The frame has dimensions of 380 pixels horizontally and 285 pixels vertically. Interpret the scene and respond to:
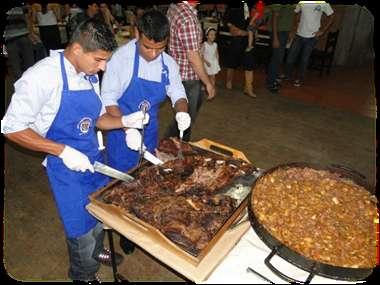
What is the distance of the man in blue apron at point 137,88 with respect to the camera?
272cm

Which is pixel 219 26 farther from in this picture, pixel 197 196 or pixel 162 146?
pixel 197 196

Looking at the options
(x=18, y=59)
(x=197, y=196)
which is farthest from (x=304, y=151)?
(x=18, y=59)

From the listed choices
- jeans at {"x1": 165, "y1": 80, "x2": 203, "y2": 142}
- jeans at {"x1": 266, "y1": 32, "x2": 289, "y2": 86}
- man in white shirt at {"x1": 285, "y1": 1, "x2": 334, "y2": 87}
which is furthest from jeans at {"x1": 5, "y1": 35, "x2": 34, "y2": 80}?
man in white shirt at {"x1": 285, "y1": 1, "x2": 334, "y2": 87}

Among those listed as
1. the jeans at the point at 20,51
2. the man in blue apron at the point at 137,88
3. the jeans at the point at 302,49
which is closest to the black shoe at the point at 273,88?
the jeans at the point at 302,49

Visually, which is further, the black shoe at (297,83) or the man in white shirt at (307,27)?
the black shoe at (297,83)

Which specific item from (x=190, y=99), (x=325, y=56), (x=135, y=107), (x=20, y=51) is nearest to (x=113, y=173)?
(x=135, y=107)

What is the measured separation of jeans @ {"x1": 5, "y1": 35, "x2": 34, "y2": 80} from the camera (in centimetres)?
697

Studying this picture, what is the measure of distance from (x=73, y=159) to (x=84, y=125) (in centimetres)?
28

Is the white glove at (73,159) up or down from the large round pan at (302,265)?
up

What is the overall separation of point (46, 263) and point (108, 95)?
1.79 metres

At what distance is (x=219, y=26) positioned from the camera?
975cm

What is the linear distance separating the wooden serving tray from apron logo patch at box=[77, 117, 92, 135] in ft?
1.48

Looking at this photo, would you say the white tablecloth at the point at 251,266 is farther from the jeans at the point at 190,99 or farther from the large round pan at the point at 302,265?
the jeans at the point at 190,99

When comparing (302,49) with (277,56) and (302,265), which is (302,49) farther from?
(302,265)
